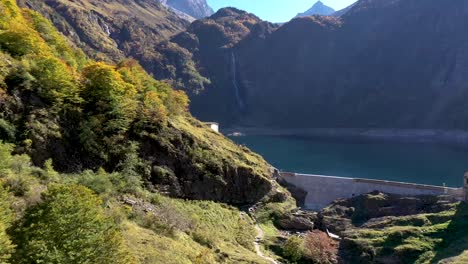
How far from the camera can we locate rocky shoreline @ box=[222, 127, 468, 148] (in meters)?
121

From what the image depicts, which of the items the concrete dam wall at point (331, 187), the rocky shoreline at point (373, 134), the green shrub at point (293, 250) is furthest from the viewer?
the rocky shoreline at point (373, 134)

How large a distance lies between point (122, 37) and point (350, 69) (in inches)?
3334

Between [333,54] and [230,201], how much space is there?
145m

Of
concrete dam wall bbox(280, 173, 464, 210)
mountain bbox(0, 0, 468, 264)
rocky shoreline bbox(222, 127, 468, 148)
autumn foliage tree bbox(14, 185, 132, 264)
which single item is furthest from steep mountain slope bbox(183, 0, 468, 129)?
autumn foliage tree bbox(14, 185, 132, 264)

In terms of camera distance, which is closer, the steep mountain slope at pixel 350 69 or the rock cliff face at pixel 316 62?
the rock cliff face at pixel 316 62

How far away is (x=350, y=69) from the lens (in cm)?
16350

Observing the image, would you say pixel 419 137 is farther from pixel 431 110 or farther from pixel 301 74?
pixel 301 74

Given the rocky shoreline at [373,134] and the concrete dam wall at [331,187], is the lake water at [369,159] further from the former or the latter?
the concrete dam wall at [331,187]

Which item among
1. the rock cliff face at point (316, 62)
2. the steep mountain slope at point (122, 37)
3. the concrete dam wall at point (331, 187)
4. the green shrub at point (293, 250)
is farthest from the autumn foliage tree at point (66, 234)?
the rock cliff face at point (316, 62)

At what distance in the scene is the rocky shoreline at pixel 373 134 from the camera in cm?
12106

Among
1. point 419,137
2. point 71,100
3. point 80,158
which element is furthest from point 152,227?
point 419,137

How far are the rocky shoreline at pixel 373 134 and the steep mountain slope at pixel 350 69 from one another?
27.8 feet

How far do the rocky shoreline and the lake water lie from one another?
8375 millimetres

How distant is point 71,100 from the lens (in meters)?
25.8
